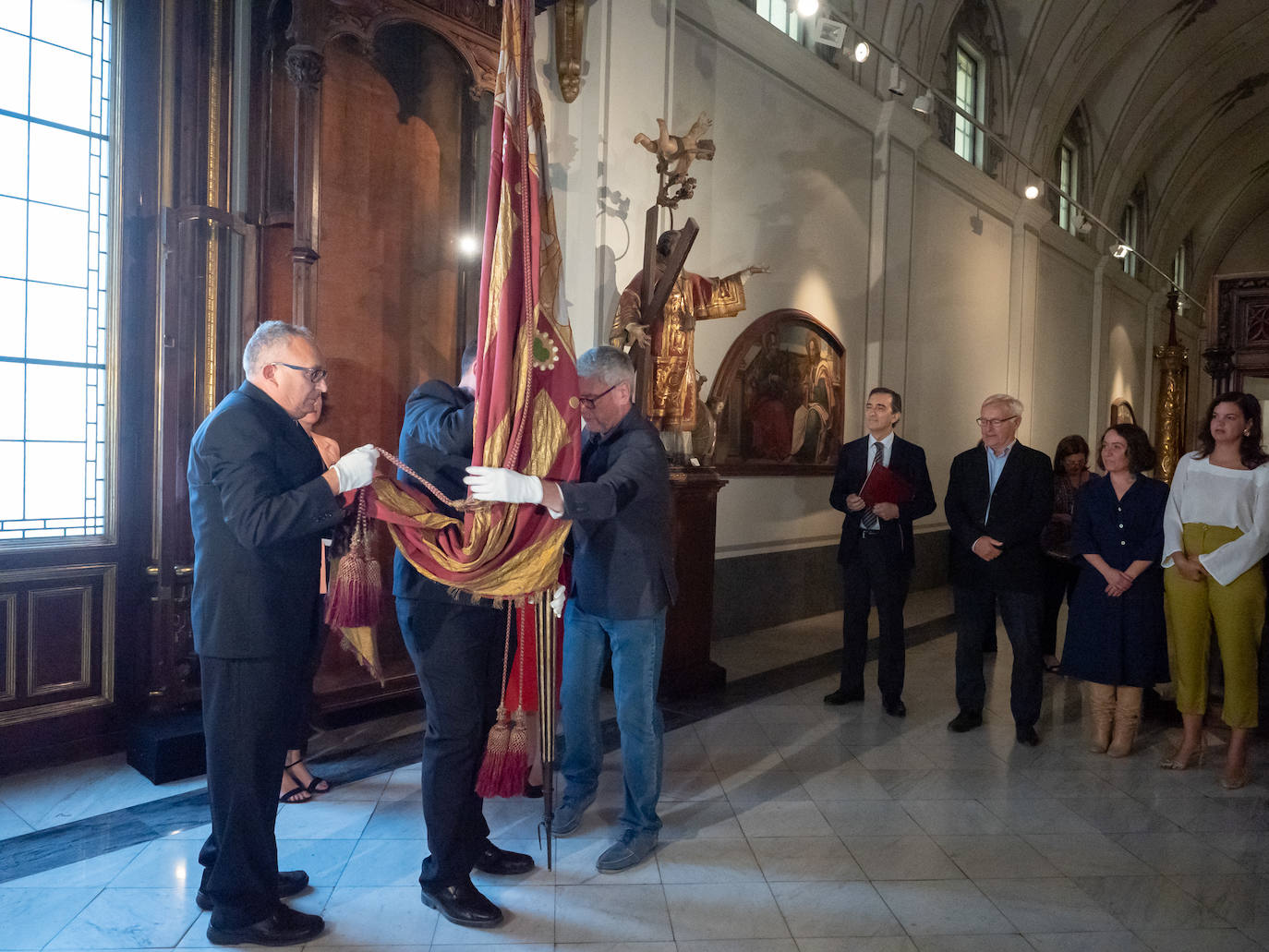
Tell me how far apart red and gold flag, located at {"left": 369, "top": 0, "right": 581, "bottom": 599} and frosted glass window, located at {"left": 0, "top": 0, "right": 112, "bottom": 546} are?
2.26 metres

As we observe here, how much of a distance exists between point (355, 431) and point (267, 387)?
203 centimetres

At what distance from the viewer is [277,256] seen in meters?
4.31

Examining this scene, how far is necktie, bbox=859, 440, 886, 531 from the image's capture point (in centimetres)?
482

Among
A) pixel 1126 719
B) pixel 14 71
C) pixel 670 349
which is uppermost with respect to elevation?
pixel 14 71

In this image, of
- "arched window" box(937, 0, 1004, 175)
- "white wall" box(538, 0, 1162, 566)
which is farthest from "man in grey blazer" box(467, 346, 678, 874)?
"arched window" box(937, 0, 1004, 175)

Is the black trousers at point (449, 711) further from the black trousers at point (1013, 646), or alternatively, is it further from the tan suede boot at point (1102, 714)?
the tan suede boot at point (1102, 714)

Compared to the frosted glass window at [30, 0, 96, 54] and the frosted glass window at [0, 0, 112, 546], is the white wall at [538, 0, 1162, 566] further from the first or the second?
the frosted glass window at [0, 0, 112, 546]

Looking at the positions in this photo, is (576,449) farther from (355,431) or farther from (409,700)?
(409,700)

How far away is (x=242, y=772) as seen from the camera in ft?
7.82

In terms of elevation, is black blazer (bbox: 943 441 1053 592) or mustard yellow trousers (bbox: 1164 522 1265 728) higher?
black blazer (bbox: 943 441 1053 592)

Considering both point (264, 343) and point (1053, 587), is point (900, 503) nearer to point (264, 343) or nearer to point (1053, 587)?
point (1053, 587)

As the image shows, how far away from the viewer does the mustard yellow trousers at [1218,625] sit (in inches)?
151

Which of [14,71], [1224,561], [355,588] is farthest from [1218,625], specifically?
[14,71]

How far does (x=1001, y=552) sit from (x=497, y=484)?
3030mm
